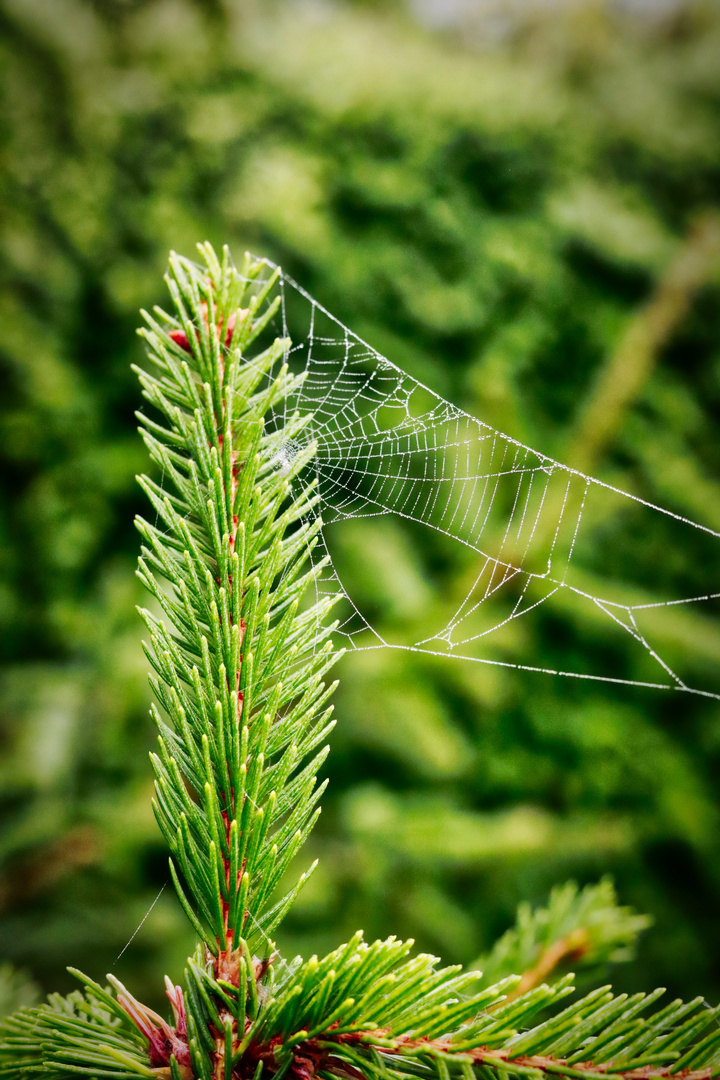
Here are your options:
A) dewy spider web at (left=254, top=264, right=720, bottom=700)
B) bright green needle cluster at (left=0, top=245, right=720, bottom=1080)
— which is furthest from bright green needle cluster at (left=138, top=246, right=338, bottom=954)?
dewy spider web at (left=254, top=264, right=720, bottom=700)

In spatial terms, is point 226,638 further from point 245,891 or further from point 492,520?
point 492,520

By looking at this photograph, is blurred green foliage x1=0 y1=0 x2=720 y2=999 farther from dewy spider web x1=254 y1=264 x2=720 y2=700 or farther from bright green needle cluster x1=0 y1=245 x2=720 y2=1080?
bright green needle cluster x1=0 y1=245 x2=720 y2=1080

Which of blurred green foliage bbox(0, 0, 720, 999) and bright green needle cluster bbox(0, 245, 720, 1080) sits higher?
blurred green foliage bbox(0, 0, 720, 999)

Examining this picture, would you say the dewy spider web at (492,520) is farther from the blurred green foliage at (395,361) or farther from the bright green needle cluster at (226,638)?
the bright green needle cluster at (226,638)

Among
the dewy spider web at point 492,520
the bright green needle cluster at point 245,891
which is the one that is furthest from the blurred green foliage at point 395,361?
the bright green needle cluster at point 245,891

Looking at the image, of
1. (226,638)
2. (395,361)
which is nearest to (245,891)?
(226,638)

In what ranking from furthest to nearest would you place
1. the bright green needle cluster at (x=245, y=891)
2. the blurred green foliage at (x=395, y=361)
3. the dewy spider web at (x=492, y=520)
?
the dewy spider web at (x=492, y=520) → the blurred green foliage at (x=395, y=361) → the bright green needle cluster at (x=245, y=891)
